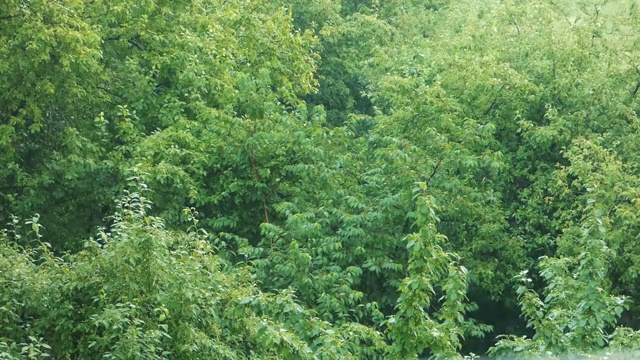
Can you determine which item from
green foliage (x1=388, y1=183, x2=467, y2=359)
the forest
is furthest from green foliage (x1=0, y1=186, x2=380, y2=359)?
green foliage (x1=388, y1=183, x2=467, y2=359)

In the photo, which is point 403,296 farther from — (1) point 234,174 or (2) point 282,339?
(1) point 234,174

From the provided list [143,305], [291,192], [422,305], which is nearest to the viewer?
[422,305]

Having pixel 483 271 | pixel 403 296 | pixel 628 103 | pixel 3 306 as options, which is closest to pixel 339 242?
pixel 483 271

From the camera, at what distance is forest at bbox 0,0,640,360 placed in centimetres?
968

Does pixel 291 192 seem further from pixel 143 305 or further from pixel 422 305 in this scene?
pixel 422 305

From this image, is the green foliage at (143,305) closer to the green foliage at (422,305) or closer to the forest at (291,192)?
the forest at (291,192)

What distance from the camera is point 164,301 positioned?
9.77 meters

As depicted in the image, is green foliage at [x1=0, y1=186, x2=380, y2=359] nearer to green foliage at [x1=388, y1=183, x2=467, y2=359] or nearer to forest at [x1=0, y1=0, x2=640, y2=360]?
forest at [x1=0, y1=0, x2=640, y2=360]

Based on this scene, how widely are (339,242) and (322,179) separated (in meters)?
1.59

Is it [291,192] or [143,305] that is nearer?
[143,305]

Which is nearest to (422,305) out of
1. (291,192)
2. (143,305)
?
(143,305)

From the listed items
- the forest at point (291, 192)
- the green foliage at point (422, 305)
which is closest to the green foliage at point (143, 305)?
the forest at point (291, 192)

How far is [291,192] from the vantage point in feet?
46.3

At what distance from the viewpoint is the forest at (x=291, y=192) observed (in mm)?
9680
